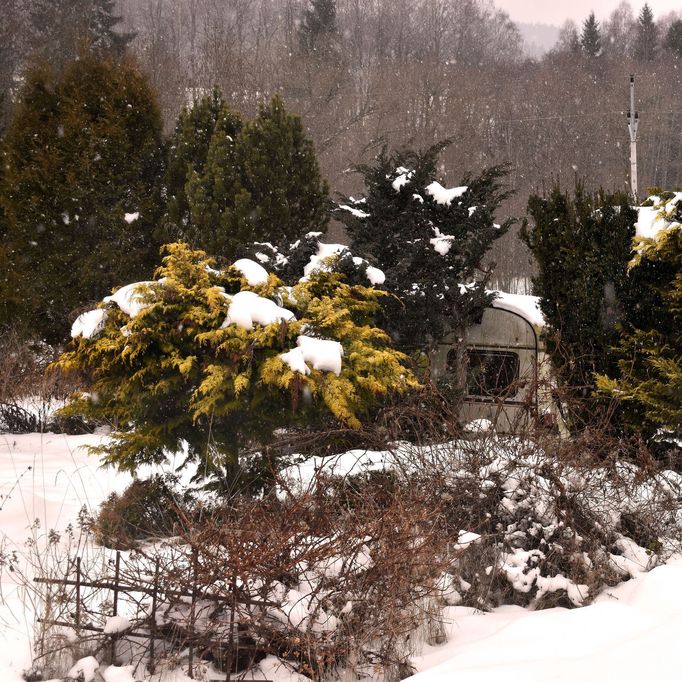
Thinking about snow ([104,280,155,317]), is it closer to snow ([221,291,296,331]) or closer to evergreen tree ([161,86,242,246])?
snow ([221,291,296,331])

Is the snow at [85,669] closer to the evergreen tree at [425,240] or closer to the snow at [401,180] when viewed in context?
the evergreen tree at [425,240]

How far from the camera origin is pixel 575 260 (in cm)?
773

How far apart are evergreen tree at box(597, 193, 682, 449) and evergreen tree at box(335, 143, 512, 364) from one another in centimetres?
212

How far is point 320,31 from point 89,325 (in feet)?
105

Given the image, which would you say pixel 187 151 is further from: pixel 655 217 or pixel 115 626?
pixel 115 626

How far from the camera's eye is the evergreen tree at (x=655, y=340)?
6.75 meters

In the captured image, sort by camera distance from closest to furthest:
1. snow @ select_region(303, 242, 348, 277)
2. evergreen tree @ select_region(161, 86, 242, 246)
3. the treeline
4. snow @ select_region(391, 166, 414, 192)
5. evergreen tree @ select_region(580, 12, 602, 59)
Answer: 1. snow @ select_region(303, 242, 348, 277)
2. the treeline
3. snow @ select_region(391, 166, 414, 192)
4. evergreen tree @ select_region(161, 86, 242, 246)
5. evergreen tree @ select_region(580, 12, 602, 59)

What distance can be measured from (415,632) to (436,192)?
619cm

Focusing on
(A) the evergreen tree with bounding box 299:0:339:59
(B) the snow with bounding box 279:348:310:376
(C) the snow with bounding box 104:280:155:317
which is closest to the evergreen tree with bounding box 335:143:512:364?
(B) the snow with bounding box 279:348:310:376

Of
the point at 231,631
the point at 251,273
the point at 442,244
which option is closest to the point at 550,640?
the point at 231,631

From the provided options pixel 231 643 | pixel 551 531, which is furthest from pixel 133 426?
pixel 551 531

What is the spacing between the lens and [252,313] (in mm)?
5754

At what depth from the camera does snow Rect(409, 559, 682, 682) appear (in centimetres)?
342

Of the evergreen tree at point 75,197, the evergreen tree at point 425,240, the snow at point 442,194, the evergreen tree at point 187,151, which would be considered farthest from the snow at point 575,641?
the evergreen tree at point 75,197
